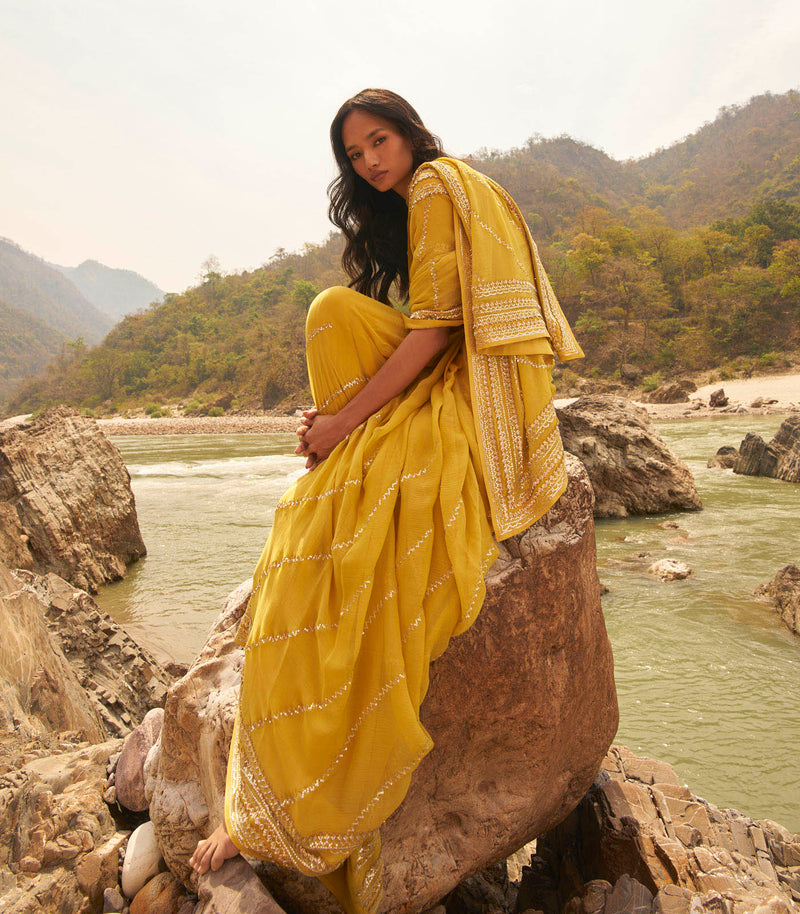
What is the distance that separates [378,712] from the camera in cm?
141

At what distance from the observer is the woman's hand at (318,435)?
1.77 m

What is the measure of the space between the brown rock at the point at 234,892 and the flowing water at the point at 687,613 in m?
2.03

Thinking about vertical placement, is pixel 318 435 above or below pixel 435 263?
below

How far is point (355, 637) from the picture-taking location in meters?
1.42

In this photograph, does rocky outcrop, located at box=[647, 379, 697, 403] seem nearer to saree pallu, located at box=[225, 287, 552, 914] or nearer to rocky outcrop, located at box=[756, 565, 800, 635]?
rocky outcrop, located at box=[756, 565, 800, 635]

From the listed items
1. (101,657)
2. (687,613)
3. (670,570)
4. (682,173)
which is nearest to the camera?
(101,657)

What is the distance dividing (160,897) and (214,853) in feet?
1.00

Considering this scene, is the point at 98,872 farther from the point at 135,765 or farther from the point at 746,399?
the point at 746,399

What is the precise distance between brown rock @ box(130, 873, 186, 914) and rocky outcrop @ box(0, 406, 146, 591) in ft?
12.1

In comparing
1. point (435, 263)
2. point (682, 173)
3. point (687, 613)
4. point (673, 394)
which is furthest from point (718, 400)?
point (682, 173)

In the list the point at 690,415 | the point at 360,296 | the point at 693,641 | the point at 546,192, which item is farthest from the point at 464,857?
the point at 546,192

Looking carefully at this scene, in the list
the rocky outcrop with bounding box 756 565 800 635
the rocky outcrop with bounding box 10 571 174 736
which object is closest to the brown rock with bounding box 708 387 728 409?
the rocky outcrop with bounding box 756 565 800 635

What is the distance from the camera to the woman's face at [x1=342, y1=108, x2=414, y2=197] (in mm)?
1857

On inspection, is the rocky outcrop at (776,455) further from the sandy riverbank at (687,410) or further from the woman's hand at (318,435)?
the woman's hand at (318,435)
